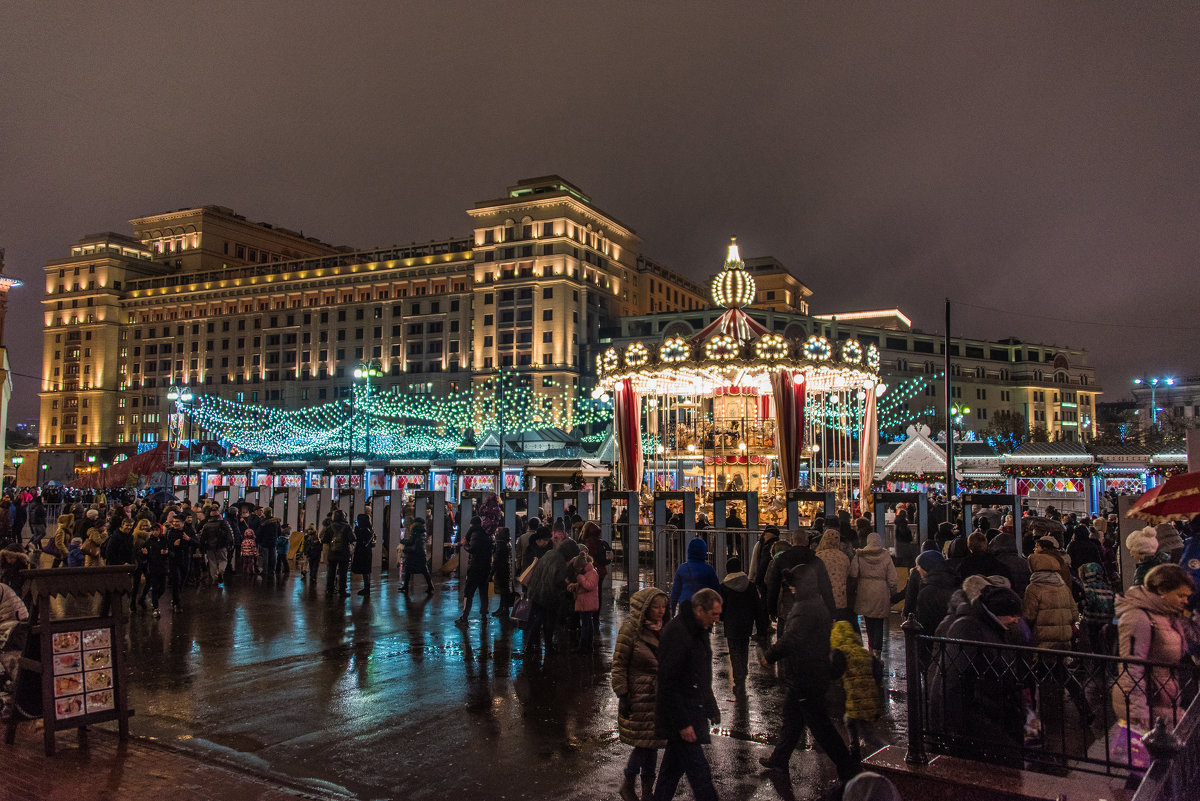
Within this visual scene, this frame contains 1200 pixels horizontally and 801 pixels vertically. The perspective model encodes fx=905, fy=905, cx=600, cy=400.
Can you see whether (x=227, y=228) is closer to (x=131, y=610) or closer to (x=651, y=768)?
(x=131, y=610)

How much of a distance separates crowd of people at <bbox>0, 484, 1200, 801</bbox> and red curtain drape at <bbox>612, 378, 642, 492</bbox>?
4981mm

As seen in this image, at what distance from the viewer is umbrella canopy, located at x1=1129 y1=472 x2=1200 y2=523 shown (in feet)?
25.4

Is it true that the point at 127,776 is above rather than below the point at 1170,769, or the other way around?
below

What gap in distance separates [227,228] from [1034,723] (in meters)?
117

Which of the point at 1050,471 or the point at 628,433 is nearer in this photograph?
the point at 628,433

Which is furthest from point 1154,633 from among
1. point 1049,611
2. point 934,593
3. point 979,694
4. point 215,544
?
point 215,544

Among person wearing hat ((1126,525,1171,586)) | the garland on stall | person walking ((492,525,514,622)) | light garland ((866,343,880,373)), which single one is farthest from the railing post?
the garland on stall

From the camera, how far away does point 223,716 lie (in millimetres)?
7883

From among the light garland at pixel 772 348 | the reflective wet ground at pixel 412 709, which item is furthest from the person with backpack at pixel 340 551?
the light garland at pixel 772 348

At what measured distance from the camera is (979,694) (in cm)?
585

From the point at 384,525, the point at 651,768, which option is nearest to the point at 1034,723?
the point at 651,768

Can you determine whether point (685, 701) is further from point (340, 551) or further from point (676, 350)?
point (676, 350)

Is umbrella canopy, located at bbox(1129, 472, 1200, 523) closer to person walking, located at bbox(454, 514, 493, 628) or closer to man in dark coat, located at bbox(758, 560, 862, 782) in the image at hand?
man in dark coat, located at bbox(758, 560, 862, 782)

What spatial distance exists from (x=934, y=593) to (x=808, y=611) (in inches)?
101
